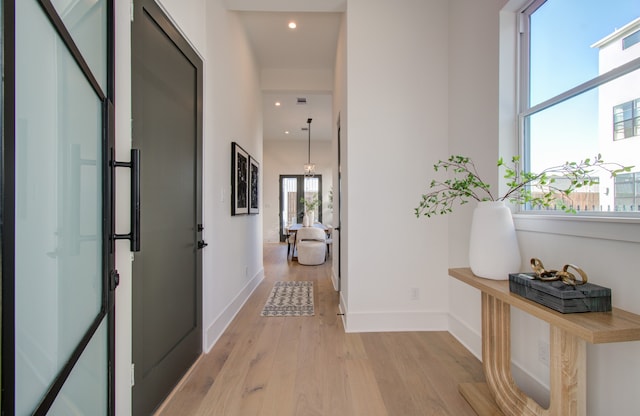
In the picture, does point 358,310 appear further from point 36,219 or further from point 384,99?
point 36,219

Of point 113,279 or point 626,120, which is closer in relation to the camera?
point 113,279

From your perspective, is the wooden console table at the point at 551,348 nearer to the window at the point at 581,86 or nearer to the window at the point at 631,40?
the window at the point at 581,86

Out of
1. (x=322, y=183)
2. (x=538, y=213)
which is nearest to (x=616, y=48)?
(x=538, y=213)

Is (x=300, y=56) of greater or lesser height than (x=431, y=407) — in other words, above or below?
above

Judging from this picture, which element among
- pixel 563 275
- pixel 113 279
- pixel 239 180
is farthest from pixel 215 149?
pixel 563 275

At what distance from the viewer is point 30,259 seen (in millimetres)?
613

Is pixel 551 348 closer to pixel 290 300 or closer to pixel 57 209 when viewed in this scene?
pixel 57 209

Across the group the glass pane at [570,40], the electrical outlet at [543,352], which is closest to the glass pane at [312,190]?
the glass pane at [570,40]

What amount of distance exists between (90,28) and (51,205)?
2.15ft

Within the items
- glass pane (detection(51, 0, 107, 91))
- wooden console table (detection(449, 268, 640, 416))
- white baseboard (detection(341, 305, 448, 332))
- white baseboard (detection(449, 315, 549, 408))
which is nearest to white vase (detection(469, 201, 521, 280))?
wooden console table (detection(449, 268, 640, 416))

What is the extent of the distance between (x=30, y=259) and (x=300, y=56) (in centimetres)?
428

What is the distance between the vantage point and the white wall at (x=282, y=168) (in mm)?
9055

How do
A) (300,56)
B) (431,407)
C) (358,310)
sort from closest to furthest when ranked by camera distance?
(431,407) → (358,310) → (300,56)

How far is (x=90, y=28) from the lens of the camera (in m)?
0.93
